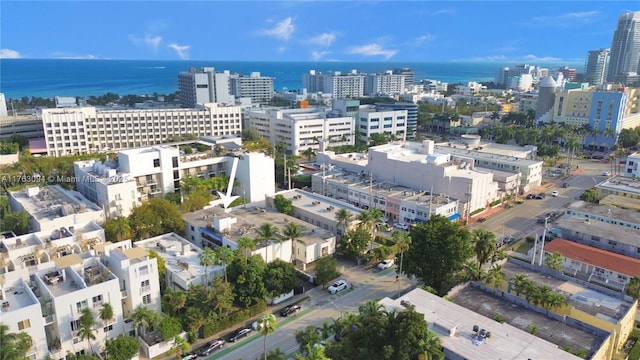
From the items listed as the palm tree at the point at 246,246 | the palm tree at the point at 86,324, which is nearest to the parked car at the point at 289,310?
the palm tree at the point at 246,246

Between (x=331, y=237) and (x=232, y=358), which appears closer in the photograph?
(x=232, y=358)

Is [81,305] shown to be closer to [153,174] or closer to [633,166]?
[153,174]

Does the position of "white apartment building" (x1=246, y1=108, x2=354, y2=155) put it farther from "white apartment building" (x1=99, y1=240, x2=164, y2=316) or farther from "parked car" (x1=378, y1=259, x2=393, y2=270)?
"white apartment building" (x1=99, y1=240, x2=164, y2=316)

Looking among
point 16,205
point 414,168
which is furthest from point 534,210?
point 16,205

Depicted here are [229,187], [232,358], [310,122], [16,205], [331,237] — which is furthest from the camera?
[310,122]

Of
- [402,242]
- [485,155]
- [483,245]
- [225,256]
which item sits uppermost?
[485,155]

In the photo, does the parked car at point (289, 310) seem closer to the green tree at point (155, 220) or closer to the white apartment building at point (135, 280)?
the white apartment building at point (135, 280)

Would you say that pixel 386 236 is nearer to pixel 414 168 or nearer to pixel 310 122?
pixel 414 168

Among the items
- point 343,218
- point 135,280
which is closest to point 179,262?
point 135,280
